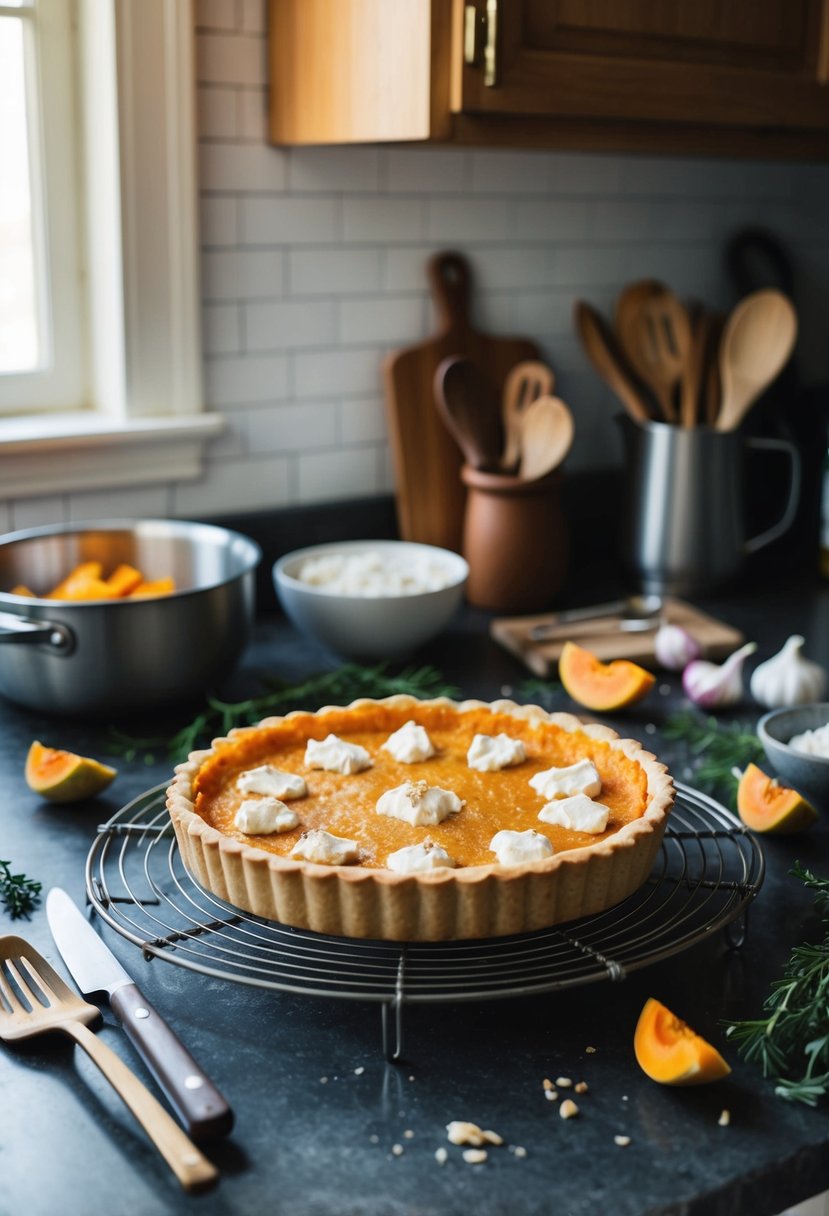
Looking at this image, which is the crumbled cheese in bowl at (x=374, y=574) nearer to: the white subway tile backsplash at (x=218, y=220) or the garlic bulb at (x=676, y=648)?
the garlic bulb at (x=676, y=648)

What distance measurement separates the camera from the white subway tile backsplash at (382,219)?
222cm

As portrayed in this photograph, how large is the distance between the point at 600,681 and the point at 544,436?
1.82 feet

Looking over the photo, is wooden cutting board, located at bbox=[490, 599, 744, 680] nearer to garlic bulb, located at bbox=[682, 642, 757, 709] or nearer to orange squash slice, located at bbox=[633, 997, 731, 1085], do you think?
garlic bulb, located at bbox=[682, 642, 757, 709]

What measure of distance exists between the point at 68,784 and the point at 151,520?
68 centimetres

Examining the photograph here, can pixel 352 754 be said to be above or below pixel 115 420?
below

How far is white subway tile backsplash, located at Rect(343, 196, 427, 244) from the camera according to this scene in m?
2.22

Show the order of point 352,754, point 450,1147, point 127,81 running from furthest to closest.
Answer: point 127,81 → point 352,754 → point 450,1147

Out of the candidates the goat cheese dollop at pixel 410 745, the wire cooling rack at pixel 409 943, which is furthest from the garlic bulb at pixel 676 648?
the goat cheese dollop at pixel 410 745

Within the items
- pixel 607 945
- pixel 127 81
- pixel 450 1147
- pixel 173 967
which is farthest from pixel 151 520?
pixel 450 1147

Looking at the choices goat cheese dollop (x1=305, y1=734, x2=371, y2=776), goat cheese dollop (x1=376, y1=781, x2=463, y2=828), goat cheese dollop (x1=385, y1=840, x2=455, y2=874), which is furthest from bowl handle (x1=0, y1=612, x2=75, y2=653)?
goat cheese dollop (x1=385, y1=840, x2=455, y2=874)

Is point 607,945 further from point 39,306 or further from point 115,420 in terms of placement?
point 39,306

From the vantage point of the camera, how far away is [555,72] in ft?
5.97

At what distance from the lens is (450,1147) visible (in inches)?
38.0

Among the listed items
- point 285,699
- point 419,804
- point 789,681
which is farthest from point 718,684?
point 419,804
